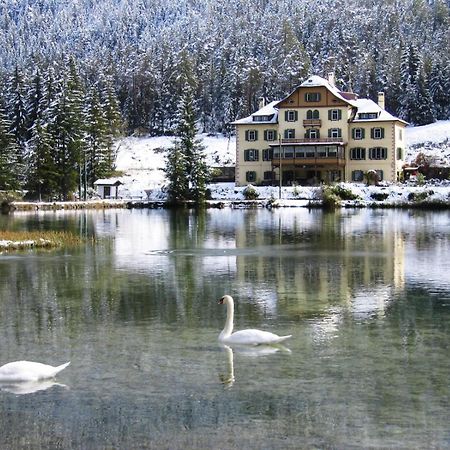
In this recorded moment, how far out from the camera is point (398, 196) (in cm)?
6794

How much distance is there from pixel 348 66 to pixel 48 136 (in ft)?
222

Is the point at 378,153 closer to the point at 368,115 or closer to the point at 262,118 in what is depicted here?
the point at 368,115

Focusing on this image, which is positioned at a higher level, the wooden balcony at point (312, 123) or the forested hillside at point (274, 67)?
the forested hillside at point (274, 67)

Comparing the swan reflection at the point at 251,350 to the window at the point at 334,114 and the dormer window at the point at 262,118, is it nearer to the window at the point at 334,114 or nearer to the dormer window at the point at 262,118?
the window at the point at 334,114

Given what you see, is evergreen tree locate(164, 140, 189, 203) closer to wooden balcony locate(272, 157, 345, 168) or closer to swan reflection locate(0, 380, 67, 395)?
wooden balcony locate(272, 157, 345, 168)

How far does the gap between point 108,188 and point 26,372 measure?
226 feet

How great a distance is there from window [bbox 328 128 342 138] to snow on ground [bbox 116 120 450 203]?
7753 millimetres

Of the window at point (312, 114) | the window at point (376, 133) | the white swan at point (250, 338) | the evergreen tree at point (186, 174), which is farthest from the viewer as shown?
the window at point (312, 114)

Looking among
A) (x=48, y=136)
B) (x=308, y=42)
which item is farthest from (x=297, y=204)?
(x=308, y=42)

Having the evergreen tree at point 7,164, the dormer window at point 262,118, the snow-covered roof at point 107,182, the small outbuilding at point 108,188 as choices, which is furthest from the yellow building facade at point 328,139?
the evergreen tree at point 7,164

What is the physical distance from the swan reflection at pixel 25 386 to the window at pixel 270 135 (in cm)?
6932

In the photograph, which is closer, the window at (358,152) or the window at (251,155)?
the window at (358,152)

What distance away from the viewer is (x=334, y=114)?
76.9m

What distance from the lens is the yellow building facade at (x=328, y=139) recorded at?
76.3 metres
